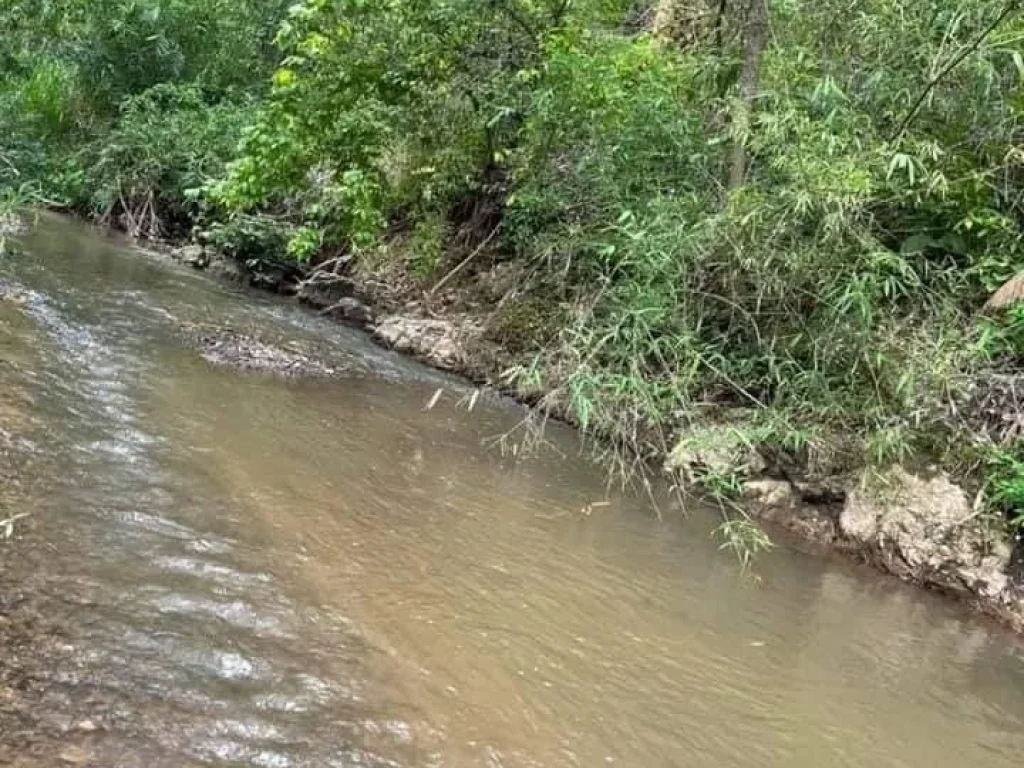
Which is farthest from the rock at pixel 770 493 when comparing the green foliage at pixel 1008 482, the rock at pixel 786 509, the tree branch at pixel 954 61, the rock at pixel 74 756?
the rock at pixel 74 756

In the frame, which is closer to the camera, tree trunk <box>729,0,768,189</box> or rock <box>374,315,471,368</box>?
tree trunk <box>729,0,768,189</box>

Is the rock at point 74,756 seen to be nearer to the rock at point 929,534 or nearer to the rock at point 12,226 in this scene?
the rock at point 929,534

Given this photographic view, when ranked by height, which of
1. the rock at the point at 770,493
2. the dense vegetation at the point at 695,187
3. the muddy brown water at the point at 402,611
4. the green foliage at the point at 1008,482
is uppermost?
the dense vegetation at the point at 695,187

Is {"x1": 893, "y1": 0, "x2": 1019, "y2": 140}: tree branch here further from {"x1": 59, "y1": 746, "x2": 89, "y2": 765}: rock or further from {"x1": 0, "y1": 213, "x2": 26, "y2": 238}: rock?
{"x1": 0, "y1": 213, "x2": 26, "y2": 238}: rock

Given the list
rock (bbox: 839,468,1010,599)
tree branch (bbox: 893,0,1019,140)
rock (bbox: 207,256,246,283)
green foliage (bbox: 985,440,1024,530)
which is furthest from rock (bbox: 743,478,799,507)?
rock (bbox: 207,256,246,283)

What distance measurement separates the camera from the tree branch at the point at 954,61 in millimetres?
5879

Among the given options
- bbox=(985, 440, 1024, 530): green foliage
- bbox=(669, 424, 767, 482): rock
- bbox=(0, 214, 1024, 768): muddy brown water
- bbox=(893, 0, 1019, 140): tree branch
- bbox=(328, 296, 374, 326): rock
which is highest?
bbox=(893, 0, 1019, 140): tree branch

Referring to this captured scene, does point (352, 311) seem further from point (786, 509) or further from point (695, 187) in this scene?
point (786, 509)

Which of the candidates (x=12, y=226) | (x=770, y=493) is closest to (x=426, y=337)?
(x=770, y=493)

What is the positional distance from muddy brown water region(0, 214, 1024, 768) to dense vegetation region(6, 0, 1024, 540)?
2.97ft

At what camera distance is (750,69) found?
7137 mm

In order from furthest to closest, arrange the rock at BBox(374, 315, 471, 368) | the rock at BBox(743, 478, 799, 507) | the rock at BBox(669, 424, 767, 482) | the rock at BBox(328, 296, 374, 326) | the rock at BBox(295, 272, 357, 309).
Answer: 1. the rock at BBox(295, 272, 357, 309)
2. the rock at BBox(328, 296, 374, 326)
3. the rock at BBox(374, 315, 471, 368)
4. the rock at BBox(743, 478, 799, 507)
5. the rock at BBox(669, 424, 767, 482)

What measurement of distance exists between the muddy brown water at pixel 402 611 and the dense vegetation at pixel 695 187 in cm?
91

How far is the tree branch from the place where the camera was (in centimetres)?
588
